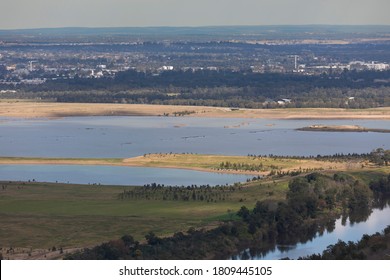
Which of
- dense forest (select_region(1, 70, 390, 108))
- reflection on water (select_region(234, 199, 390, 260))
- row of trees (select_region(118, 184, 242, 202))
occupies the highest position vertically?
reflection on water (select_region(234, 199, 390, 260))

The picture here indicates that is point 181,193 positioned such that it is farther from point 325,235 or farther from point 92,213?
point 325,235

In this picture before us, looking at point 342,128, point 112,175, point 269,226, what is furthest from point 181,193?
point 342,128

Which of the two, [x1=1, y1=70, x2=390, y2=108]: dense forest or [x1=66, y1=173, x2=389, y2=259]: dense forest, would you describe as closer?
[x1=66, y1=173, x2=389, y2=259]: dense forest

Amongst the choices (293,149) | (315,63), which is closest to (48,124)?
(293,149)

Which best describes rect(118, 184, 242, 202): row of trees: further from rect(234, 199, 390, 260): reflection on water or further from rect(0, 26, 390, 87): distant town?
rect(0, 26, 390, 87): distant town

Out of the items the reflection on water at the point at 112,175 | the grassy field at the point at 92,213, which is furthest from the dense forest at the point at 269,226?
the reflection on water at the point at 112,175

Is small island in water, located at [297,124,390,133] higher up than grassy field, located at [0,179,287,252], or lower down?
lower down

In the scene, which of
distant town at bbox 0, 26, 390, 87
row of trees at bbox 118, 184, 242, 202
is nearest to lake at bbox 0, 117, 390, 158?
row of trees at bbox 118, 184, 242, 202
